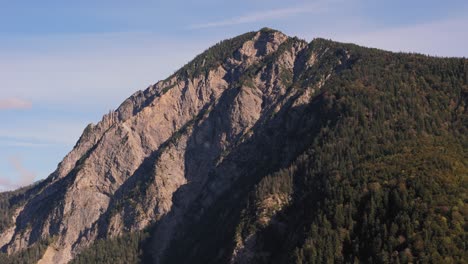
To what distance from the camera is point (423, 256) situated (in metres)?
184

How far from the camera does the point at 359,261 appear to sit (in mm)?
195625

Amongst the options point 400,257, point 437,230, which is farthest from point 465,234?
point 400,257

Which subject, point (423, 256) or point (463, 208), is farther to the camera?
point (463, 208)

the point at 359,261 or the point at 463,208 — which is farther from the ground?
the point at 463,208

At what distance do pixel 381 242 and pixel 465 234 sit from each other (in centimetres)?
2177

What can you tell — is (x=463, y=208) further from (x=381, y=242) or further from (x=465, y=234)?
(x=381, y=242)

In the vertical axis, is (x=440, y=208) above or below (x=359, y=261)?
above

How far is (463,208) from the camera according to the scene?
199 metres

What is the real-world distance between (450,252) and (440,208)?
16281 millimetres

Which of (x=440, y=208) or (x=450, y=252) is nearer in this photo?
(x=450, y=252)

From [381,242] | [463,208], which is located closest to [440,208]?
[463,208]

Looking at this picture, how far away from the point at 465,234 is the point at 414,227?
43.3 feet

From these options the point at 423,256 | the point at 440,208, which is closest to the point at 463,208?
the point at 440,208

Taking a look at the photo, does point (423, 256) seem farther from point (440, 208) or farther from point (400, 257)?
point (440, 208)
